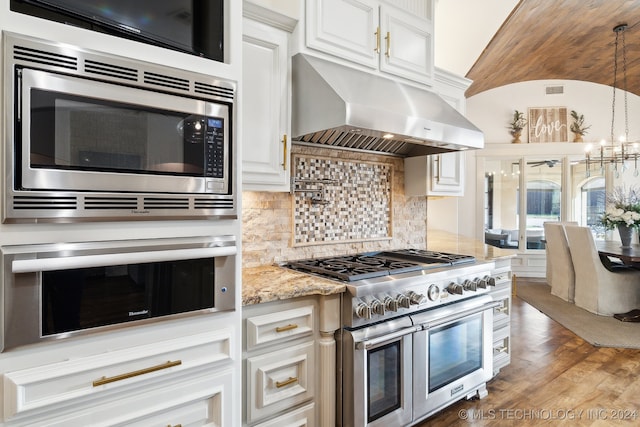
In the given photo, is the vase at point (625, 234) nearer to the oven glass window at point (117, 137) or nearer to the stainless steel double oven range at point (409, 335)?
the stainless steel double oven range at point (409, 335)

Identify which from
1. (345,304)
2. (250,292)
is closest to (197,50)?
(250,292)

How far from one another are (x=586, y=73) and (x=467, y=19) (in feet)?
13.0

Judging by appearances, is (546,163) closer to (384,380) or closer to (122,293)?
(384,380)

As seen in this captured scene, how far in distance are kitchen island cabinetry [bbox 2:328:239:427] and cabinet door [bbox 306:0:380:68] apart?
63.5 inches

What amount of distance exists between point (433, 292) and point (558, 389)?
148cm

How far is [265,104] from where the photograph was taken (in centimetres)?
195

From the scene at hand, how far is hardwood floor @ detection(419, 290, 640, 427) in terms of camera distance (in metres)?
2.34

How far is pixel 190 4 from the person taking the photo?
1.36m

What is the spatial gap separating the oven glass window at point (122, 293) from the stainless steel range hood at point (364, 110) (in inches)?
38.2

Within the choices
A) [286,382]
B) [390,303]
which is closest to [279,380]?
[286,382]

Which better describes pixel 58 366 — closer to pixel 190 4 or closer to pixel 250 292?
pixel 250 292

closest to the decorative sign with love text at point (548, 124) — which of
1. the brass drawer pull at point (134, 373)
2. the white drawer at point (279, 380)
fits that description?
the white drawer at point (279, 380)

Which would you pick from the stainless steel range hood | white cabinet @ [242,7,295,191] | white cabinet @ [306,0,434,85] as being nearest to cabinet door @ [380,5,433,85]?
white cabinet @ [306,0,434,85]

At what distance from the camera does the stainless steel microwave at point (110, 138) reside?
103 cm
